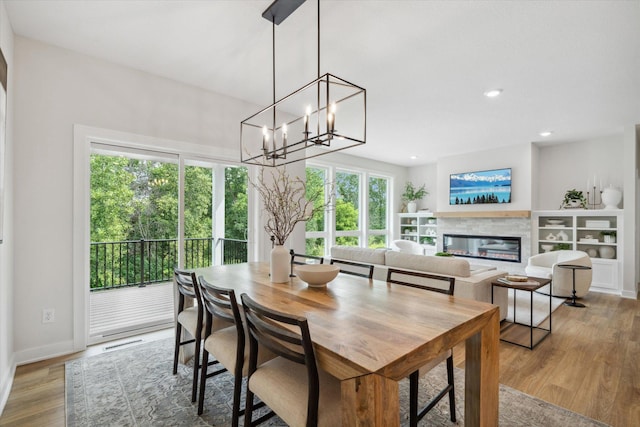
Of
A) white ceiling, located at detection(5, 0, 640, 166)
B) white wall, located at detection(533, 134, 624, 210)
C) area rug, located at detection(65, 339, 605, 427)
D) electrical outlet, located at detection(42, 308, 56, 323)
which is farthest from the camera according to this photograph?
white wall, located at detection(533, 134, 624, 210)

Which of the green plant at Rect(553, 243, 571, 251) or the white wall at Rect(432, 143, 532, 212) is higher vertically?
the white wall at Rect(432, 143, 532, 212)

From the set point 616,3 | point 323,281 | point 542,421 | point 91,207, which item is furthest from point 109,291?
point 616,3

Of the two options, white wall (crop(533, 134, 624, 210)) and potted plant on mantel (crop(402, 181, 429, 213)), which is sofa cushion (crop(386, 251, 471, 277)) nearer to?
white wall (crop(533, 134, 624, 210))

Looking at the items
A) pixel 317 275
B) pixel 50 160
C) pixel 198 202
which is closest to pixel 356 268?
pixel 317 275

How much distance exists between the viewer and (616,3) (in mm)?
2049

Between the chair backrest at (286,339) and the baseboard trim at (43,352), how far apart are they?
7.59 ft

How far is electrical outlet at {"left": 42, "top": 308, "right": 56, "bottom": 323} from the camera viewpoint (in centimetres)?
262

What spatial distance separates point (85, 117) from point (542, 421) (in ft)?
14.0

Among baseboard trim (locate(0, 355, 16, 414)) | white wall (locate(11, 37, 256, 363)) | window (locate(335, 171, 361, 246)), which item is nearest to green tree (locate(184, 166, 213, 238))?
white wall (locate(11, 37, 256, 363))

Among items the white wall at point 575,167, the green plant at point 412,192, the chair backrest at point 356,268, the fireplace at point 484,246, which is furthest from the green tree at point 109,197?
the white wall at point 575,167

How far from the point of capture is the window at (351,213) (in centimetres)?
646

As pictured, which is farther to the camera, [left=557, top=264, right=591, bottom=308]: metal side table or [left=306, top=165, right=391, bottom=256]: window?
[left=306, top=165, right=391, bottom=256]: window

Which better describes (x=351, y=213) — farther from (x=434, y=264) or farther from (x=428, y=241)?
(x=434, y=264)

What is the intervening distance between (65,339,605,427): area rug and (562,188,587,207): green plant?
4852 millimetres
